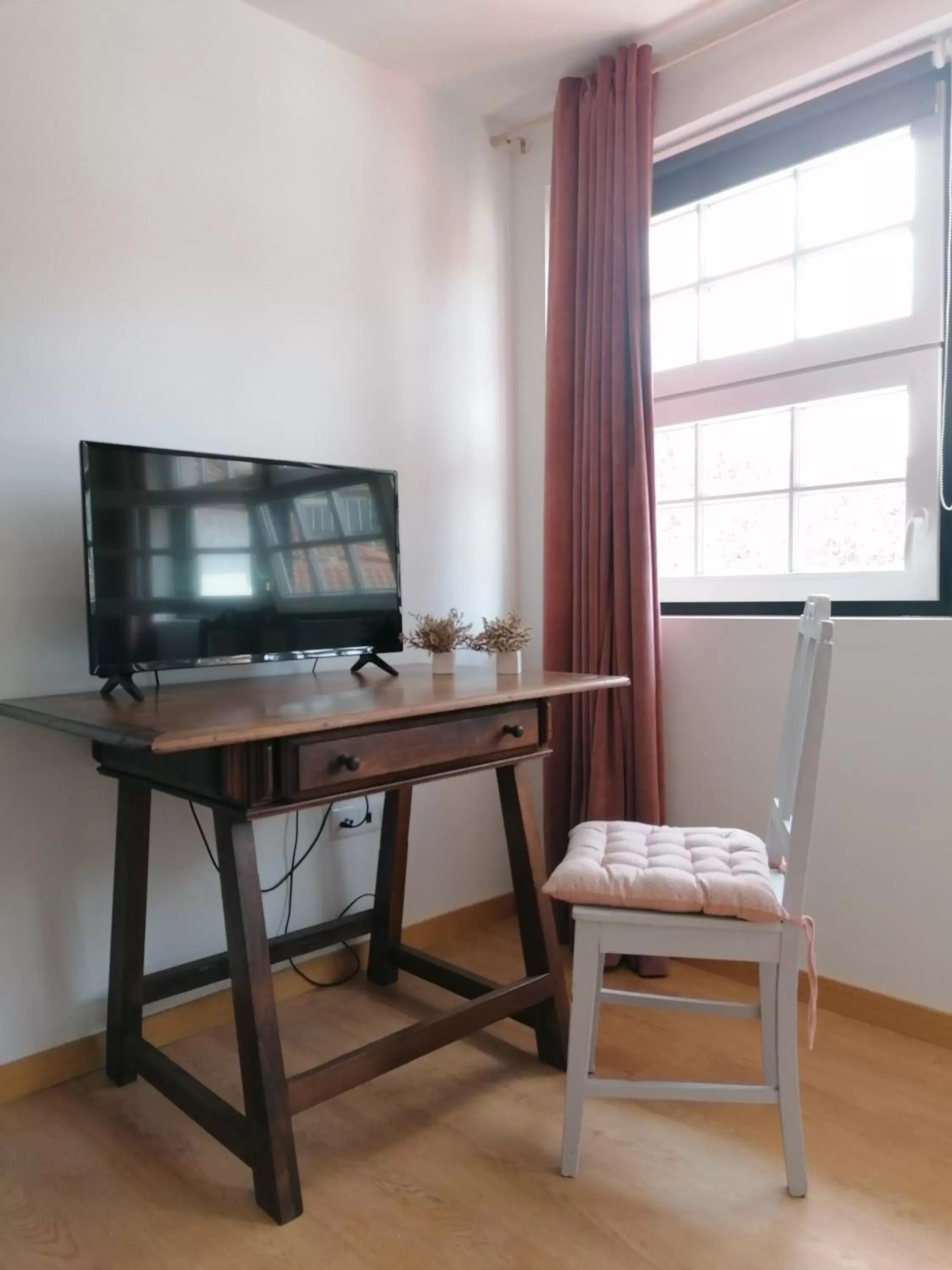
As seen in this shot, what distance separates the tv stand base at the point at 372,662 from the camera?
2.16m

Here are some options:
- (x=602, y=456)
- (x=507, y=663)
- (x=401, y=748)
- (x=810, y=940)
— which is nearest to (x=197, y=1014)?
Answer: (x=401, y=748)

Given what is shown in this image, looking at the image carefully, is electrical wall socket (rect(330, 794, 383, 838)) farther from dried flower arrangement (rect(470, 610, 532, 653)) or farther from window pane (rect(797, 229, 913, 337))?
window pane (rect(797, 229, 913, 337))

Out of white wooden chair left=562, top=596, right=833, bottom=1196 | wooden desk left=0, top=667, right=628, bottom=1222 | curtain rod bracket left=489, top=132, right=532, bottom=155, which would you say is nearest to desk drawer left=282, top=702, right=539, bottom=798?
wooden desk left=0, top=667, right=628, bottom=1222

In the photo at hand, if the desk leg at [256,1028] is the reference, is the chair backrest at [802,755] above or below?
above

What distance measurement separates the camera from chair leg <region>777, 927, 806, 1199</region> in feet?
4.88

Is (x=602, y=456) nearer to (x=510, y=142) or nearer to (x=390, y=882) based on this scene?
(x=510, y=142)

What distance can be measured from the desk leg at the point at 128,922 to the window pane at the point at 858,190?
2.06 metres

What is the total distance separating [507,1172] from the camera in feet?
5.19

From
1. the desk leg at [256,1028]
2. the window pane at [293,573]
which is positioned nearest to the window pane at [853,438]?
the window pane at [293,573]

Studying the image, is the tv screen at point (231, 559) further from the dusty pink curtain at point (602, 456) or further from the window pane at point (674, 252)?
the window pane at point (674, 252)

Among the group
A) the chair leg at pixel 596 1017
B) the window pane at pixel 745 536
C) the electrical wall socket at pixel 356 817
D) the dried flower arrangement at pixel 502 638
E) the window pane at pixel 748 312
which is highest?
the window pane at pixel 748 312

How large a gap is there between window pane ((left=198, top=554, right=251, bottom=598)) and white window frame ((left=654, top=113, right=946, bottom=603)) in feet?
4.25

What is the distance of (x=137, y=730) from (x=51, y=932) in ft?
2.69

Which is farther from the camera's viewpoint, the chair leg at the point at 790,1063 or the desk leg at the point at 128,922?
the desk leg at the point at 128,922
